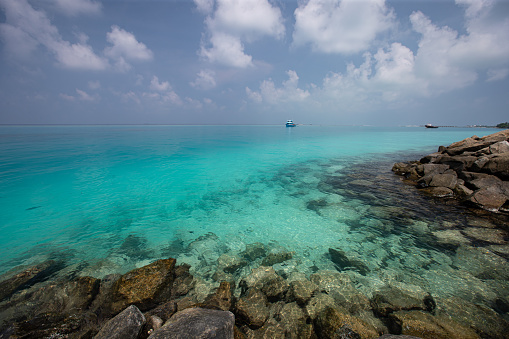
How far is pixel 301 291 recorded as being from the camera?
5176mm

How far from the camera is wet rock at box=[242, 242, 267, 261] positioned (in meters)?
6.95

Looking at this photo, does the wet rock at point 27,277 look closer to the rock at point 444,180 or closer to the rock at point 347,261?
the rock at point 347,261

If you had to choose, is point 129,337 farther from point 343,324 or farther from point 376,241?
point 376,241

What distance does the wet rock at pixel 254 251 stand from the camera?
22.8 ft

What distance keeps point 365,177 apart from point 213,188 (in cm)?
1229

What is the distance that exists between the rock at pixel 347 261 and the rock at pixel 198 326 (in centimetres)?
413

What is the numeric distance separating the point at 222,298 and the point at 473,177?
1512 centimetres

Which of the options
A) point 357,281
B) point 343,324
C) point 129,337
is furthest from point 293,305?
point 129,337

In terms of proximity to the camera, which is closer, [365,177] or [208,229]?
[208,229]

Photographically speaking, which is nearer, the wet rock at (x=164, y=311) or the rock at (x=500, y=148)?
the wet rock at (x=164, y=311)

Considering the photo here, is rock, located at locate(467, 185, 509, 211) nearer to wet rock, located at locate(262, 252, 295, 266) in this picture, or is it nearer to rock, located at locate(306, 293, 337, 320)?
wet rock, located at locate(262, 252, 295, 266)

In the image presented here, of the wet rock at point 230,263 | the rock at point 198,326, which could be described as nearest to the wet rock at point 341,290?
the wet rock at point 230,263

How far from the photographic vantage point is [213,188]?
14406mm

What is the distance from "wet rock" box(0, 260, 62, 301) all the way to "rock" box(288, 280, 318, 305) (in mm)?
7074
